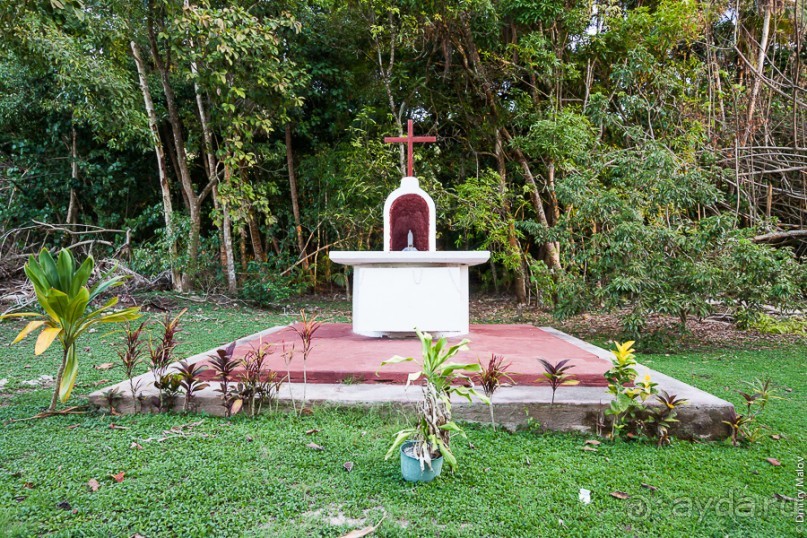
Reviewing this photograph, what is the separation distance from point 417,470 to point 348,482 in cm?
28

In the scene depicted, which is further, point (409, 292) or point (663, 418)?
point (409, 292)

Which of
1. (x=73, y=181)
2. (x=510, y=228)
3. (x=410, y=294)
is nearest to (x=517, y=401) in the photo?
(x=410, y=294)

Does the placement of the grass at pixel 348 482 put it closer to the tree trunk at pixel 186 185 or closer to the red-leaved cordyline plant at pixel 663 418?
the red-leaved cordyline plant at pixel 663 418

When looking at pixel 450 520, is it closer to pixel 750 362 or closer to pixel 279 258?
pixel 750 362

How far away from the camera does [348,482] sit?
75.1 inches

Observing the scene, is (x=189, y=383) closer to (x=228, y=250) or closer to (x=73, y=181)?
(x=228, y=250)

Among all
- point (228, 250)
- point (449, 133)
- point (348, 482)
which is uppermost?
point (449, 133)

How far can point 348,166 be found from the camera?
26.3 feet

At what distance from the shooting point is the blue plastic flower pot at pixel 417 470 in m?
1.89

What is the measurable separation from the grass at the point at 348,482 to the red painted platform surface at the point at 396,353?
0.40m

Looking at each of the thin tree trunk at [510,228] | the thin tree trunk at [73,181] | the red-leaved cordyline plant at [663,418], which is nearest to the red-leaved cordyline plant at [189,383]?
the red-leaved cordyline plant at [663,418]

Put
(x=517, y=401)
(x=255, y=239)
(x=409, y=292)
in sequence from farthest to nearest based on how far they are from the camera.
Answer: (x=255, y=239)
(x=409, y=292)
(x=517, y=401)

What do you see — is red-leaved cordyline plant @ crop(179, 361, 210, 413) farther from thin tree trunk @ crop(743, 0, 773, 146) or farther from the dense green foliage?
thin tree trunk @ crop(743, 0, 773, 146)

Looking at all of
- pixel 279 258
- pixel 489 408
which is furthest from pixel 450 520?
pixel 279 258
